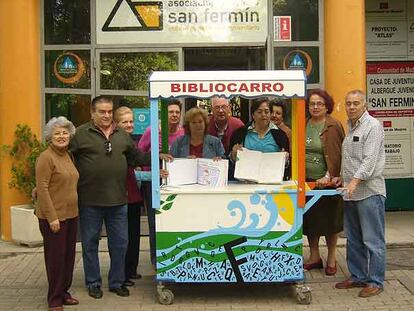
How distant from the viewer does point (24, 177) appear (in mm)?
7469

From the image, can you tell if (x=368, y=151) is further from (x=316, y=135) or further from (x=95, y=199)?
(x=95, y=199)

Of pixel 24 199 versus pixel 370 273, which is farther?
pixel 24 199

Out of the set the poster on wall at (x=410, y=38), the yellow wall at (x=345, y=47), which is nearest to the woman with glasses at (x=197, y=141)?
the yellow wall at (x=345, y=47)

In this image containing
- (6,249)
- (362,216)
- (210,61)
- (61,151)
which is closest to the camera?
(61,151)

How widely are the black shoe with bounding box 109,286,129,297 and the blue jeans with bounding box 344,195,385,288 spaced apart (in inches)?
79.0

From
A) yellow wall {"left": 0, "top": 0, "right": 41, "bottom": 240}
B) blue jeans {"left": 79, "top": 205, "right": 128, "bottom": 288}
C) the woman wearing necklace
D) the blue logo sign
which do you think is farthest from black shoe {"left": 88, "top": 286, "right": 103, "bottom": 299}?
the blue logo sign

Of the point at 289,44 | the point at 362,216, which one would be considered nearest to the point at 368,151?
the point at 362,216

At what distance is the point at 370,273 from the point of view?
18.0ft

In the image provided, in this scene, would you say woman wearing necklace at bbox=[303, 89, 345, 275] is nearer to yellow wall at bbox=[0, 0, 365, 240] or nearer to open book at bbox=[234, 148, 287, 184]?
open book at bbox=[234, 148, 287, 184]

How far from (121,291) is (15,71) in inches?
133

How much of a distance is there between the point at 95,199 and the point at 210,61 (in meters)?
3.42

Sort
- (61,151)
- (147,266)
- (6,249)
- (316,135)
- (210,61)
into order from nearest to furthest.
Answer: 1. (61,151)
2. (316,135)
3. (147,266)
4. (6,249)
5. (210,61)

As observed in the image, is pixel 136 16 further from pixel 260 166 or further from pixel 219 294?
pixel 219 294

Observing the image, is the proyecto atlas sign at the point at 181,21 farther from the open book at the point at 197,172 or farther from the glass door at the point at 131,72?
the open book at the point at 197,172
